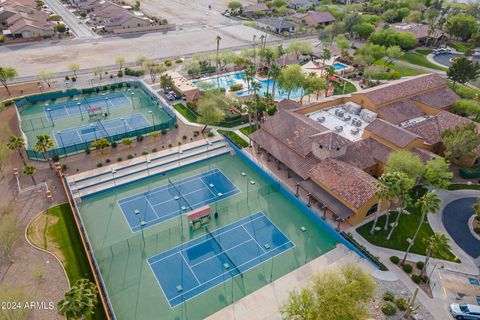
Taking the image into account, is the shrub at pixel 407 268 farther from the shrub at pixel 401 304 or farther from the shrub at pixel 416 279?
the shrub at pixel 401 304

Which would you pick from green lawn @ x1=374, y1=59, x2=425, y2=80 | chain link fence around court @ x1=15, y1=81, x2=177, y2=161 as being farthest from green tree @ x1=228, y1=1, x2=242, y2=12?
chain link fence around court @ x1=15, y1=81, x2=177, y2=161

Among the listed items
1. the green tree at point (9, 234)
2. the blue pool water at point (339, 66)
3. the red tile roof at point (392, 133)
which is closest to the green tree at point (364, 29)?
the blue pool water at point (339, 66)

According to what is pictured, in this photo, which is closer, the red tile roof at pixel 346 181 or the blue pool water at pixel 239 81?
the red tile roof at pixel 346 181

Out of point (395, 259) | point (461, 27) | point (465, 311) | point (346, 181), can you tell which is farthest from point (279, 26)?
point (465, 311)

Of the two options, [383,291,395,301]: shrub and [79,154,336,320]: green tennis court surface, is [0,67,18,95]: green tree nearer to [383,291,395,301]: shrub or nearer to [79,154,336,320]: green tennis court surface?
[79,154,336,320]: green tennis court surface

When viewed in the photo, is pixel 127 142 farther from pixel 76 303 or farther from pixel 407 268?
pixel 407 268

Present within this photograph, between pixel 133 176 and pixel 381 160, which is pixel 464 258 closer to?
pixel 381 160

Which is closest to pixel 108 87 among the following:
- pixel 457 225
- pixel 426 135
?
pixel 426 135
